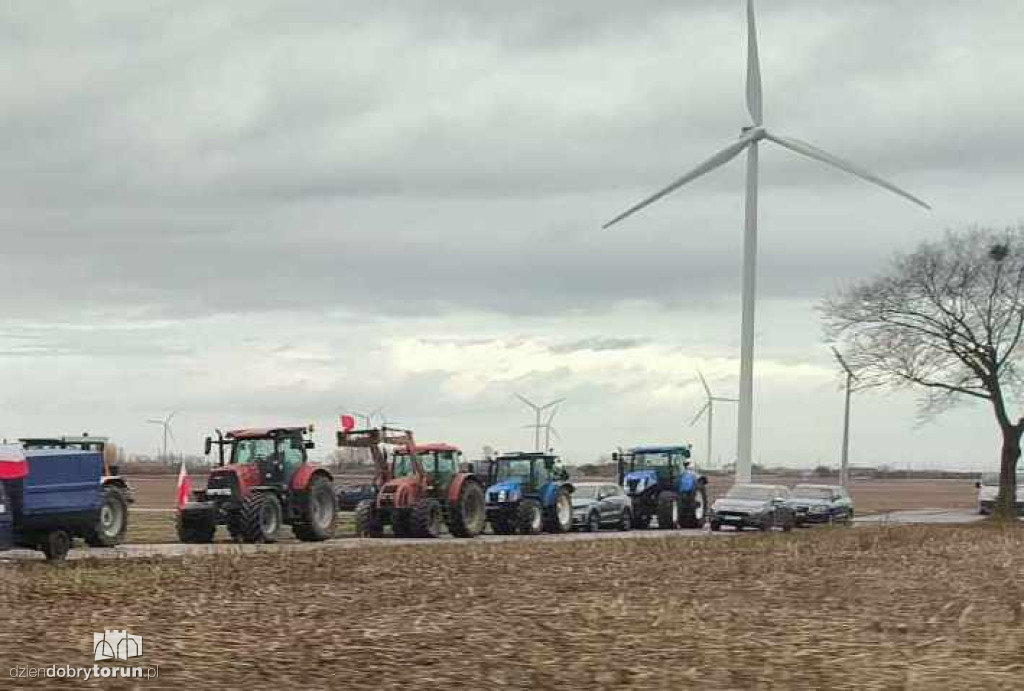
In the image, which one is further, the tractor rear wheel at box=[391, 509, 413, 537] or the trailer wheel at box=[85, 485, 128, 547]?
the tractor rear wheel at box=[391, 509, 413, 537]

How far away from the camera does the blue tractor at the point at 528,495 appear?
36.5 m

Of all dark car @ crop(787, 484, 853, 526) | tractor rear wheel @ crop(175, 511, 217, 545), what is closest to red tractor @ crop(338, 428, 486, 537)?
tractor rear wheel @ crop(175, 511, 217, 545)

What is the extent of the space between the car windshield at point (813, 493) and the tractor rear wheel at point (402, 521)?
18178 mm

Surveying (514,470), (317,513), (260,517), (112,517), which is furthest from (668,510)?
(112,517)

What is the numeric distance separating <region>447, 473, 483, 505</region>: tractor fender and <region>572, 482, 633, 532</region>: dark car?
19.6ft

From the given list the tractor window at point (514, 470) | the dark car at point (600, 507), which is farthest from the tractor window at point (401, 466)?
the dark car at point (600, 507)

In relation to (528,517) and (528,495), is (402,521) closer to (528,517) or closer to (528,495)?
(528,517)

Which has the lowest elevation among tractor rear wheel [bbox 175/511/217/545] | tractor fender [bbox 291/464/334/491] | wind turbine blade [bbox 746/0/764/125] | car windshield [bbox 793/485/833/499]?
tractor rear wheel [bbox 175/511/217/545]

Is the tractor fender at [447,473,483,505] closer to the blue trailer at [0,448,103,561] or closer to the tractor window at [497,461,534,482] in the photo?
the tractor window at [497,461,534,482]

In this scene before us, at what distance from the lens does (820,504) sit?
150ft

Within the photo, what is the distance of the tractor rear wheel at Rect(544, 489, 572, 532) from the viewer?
37.4m

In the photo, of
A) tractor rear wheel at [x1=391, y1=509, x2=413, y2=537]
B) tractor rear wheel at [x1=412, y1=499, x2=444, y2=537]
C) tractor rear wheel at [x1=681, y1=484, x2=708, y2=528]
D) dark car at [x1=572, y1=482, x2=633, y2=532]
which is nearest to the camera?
tractor rear wheel at [x1=412, y1=499, x2=444, y2=537]

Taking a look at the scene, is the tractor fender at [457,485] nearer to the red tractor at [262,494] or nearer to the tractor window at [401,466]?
the tractor window at [401,466]

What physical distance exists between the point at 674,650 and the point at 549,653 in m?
1.07
